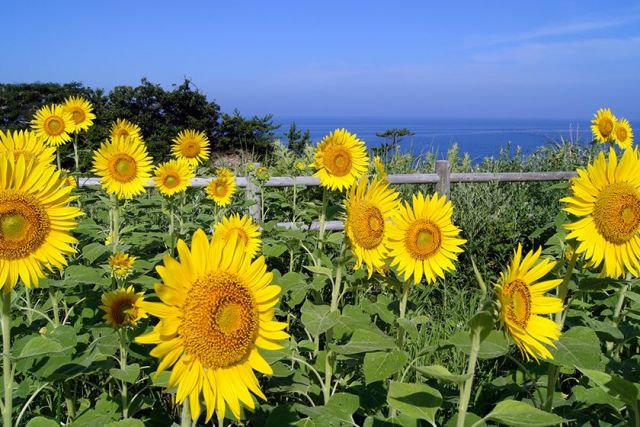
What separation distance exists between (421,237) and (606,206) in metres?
0.65

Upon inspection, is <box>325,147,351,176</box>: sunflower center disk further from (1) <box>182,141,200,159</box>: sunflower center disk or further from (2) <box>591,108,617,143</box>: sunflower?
(2) <box>591,108,617,143</box>: sunflower

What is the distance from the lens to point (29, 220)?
1.54m

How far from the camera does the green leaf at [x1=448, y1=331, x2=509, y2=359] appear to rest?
1.69m

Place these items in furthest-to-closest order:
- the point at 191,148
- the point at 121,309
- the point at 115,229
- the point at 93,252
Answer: the point at 191,148, the point at 115,229, the point at 93,252, the point at 121,309

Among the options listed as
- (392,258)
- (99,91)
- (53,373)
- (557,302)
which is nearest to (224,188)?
(392,258)

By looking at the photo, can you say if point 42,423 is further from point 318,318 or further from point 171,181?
point 171,181

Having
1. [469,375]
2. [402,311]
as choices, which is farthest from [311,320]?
[469,375]

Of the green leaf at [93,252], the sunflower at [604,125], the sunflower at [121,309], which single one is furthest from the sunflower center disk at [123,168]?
the sunflower at [604,125]

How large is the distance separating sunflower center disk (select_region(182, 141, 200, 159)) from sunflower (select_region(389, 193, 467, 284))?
2833mm

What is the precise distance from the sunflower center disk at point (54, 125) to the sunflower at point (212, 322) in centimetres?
305

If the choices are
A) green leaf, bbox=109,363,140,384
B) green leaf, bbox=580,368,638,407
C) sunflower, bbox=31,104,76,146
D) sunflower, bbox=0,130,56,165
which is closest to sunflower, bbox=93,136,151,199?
sunflower, bbox=31,104,76,146

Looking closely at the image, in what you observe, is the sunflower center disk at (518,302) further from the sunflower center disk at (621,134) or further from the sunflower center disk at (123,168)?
the sunflower center disk at (621,134)

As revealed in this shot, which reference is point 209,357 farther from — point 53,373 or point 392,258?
point 392,258

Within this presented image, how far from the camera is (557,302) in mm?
1581
